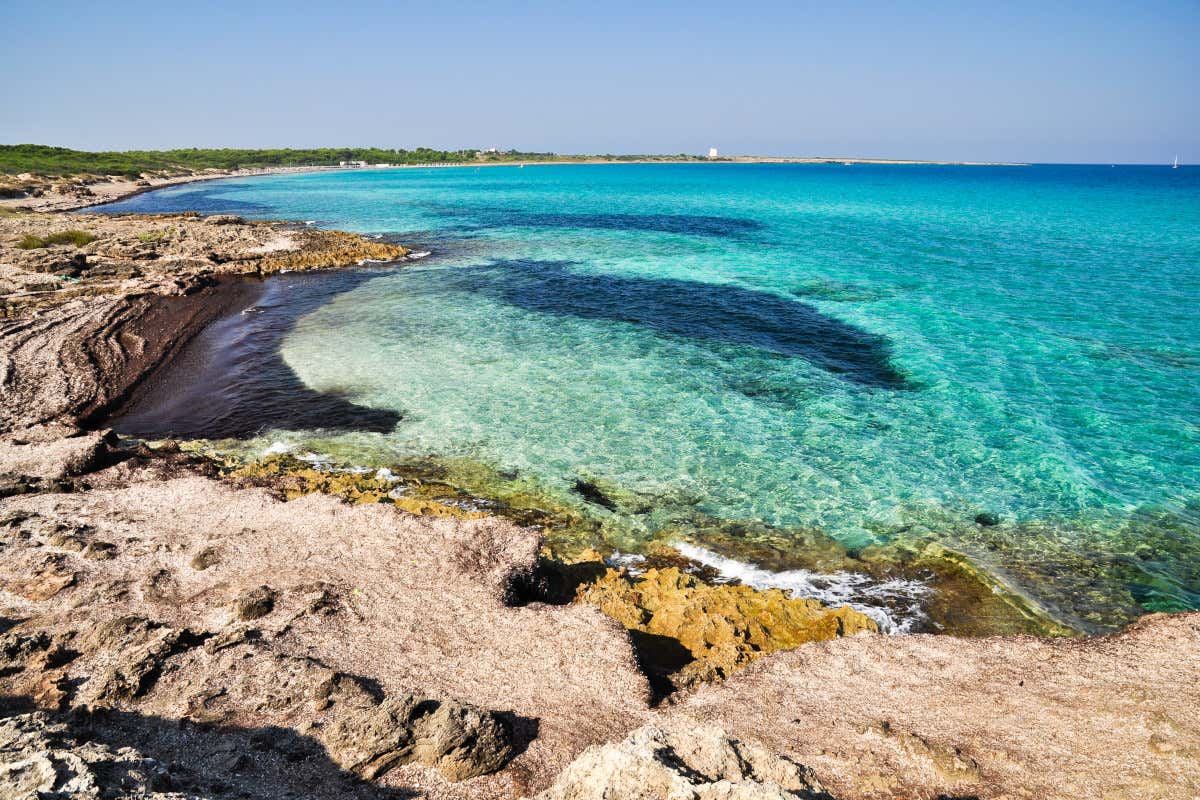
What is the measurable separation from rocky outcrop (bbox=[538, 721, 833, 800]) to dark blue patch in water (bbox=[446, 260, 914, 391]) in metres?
17.5

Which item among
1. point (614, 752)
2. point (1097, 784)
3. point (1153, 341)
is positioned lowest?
point (1097, 784)

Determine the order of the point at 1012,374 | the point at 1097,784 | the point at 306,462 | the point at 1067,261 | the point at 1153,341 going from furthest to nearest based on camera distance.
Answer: the point at 1067,261 → the point at 1153,341 → the point at 1012,374 → the point at 306,462 → the point at 1097,784

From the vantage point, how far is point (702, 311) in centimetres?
2956

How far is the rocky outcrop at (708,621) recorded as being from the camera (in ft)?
29.2

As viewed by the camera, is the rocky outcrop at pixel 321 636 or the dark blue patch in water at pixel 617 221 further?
the dark blue patch in water at pixel 617 221

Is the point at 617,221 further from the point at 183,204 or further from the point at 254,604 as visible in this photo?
the point at 254,604

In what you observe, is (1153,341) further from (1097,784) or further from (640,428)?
(1097,784)

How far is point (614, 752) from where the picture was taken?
543cm

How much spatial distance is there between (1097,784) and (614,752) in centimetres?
533

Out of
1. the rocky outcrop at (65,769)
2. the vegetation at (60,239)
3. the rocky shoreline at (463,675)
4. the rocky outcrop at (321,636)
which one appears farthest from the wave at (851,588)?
the vegetation at (60,239)

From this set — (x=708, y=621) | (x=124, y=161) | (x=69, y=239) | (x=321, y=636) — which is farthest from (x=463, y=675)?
(x=124, y=161)

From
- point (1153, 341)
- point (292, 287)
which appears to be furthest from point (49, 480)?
point (1153, 341)

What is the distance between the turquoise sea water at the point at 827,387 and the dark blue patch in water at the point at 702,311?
0.63ft

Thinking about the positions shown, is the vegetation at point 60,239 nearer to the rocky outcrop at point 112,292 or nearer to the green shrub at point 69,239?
the green shrub at point 69,239
